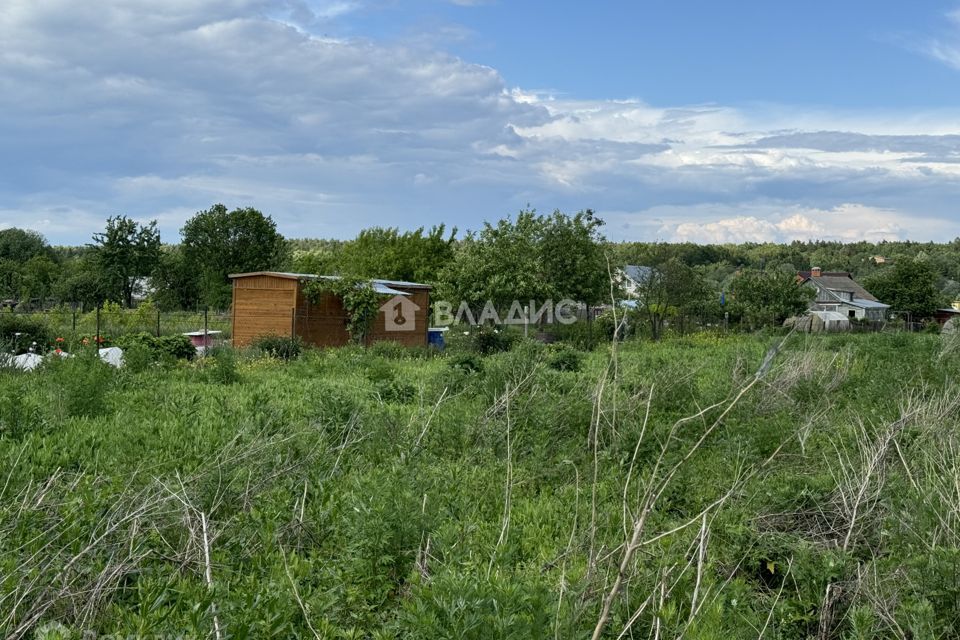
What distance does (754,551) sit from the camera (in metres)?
4.54

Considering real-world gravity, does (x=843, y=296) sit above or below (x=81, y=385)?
below

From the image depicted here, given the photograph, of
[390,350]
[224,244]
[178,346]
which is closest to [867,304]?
[224,244]

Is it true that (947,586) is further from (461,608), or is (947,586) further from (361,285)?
(361,285)

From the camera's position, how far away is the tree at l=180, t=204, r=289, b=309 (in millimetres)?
52062

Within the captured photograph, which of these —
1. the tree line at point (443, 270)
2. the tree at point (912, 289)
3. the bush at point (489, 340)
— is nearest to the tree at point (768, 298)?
the tree line at point (443, 270)

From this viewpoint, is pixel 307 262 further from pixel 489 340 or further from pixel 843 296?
pixel 843 296

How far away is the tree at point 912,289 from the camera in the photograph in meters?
61.3

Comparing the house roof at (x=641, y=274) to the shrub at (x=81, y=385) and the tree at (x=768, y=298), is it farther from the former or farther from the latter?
the shrub at (x=81, y=385)

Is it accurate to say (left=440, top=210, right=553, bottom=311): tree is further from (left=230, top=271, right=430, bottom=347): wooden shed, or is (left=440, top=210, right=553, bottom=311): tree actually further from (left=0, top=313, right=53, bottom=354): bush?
(left=0, top=313, right=53, bottom=354): bush

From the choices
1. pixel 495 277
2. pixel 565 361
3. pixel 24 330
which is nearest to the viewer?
pixel 565 361

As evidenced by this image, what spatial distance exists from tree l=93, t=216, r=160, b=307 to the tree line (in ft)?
0.18

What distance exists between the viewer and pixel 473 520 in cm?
488

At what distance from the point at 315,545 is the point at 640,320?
28.6 metres

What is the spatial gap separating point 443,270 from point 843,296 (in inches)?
2026
